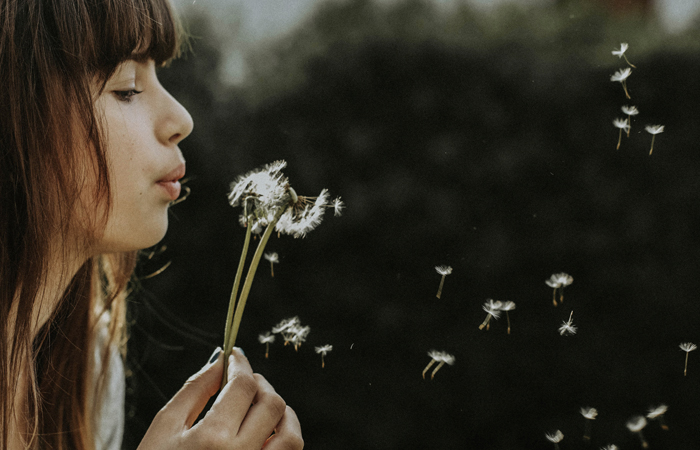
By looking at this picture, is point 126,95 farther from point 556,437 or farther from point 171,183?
point 556,437

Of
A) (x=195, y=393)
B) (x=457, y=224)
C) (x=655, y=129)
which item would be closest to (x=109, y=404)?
(x=195, y=393)

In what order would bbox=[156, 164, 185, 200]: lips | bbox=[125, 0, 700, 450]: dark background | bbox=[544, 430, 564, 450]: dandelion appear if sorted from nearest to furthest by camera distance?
1. bbox=[156, 164, 185, 200]: lips
2. bbox=[544, 430, 564, 450]: dandelion
3. bbox=[125, 0, 700, 450]: dark background

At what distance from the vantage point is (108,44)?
24.5 inches

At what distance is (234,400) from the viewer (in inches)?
23.3

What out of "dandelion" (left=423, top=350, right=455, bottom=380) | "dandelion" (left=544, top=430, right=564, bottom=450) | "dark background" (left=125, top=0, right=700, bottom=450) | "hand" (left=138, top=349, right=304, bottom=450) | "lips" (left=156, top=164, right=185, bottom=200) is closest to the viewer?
"hand" (left=138, top=349, right=304, bottom=450)

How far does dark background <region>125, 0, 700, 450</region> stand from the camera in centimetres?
109

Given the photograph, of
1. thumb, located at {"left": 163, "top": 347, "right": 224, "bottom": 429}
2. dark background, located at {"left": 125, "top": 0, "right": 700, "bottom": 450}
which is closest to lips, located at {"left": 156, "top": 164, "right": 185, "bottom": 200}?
thumb, located at {"left": 163, "top": 347, "right": 224, "bottom": 429}

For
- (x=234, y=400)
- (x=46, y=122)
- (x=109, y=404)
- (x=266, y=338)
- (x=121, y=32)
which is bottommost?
(x=109, y=404)

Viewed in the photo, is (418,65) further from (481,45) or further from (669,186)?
(669,186)

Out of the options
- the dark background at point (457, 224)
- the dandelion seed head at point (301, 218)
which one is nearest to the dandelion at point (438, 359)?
the dark background at point (457, 224)

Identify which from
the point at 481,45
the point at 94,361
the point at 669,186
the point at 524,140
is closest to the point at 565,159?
the point at 524,140

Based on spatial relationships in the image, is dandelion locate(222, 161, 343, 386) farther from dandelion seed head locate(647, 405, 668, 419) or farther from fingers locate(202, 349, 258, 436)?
dandelion seed head locate(647, 405, 668, 419)

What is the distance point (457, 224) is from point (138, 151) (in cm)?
79

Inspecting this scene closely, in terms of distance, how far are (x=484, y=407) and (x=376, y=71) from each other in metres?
0.87
